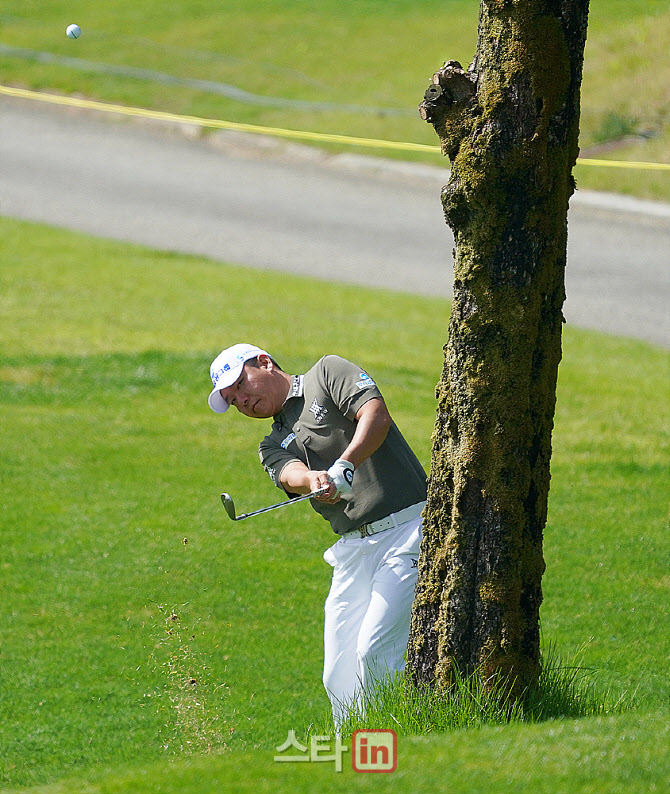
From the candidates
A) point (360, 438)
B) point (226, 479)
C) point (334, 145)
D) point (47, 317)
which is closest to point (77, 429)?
point (226, 479)

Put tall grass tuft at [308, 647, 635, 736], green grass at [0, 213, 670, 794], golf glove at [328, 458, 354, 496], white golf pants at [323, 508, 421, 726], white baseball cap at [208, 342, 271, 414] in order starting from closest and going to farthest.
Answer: green grass at [0, 213, 670, 794]
tall grass tuft at [308, 647, 635, 736]
golf glove at [328, 458, 354, 496]
white golf pants at [323, 508, 421, 726]
white baseball cap at [208, 342, 271, 414]

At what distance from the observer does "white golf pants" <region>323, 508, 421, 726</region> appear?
4.88m

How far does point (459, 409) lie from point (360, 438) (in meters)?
0.45

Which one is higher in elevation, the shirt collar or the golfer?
the shirt collar

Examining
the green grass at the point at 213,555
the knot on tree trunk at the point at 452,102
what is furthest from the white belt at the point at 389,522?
the knot on tree trunk at the point at 452,102

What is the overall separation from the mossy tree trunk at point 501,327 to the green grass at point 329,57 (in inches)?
533

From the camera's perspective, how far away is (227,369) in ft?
16.7

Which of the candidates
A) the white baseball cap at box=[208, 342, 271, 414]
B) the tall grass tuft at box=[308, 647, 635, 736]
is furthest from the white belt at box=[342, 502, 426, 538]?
the white baseball cap at box=[208, 342, 271, 414]

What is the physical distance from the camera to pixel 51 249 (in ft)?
48.6

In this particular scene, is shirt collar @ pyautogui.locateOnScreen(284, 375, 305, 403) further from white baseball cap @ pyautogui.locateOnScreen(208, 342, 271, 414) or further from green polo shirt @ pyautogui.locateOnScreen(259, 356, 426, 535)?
white baseball cap @ pyautogui.locateOnScreen(208, 342, 271, 414)

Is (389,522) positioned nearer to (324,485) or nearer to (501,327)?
(324,485)

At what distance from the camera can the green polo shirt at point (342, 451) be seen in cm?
496

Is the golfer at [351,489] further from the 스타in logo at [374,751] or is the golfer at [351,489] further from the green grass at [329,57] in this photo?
the green grass at [329,57]

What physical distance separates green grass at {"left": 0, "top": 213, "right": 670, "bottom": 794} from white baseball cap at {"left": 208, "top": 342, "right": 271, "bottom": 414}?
4.78ft
